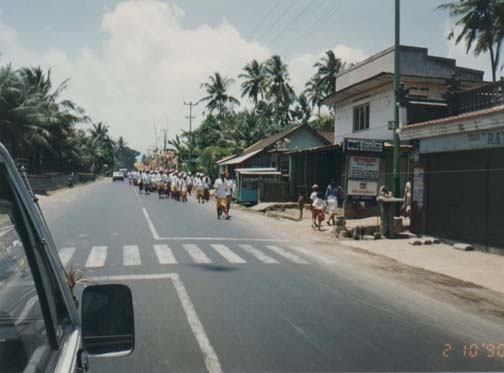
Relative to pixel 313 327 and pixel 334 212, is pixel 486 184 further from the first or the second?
pixel 313 327

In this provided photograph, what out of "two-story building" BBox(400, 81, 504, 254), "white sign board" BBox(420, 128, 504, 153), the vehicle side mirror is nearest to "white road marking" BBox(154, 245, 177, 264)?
"two-story building" BBox(400, 81, 504, 254)

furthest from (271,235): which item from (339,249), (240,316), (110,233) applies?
(240,316)

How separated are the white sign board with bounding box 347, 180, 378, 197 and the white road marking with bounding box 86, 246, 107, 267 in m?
8.30

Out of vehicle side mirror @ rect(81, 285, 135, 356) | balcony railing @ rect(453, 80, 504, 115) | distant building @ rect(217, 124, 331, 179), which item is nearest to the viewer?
vehicle side mirror @ rect(81, 285, 135, 356)

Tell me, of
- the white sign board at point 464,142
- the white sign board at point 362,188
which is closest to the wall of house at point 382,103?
the white sign board at point 362,188

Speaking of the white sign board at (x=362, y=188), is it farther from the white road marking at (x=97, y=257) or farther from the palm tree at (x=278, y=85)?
the palm tree at (x=278, y=85)

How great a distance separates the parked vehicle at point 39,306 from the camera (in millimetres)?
1608

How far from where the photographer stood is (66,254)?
10945 mm

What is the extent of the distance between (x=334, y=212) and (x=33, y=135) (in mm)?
23483

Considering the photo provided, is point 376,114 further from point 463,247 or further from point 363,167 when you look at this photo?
point 463,247

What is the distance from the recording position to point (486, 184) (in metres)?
12.8

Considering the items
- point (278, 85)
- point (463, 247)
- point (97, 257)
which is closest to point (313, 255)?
point (463, 247)

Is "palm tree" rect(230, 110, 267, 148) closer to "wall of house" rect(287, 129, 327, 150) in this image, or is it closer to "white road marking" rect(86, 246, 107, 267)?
"wall of house" rect(287, 129, 327, 150)

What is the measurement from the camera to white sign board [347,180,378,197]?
16.6 m
